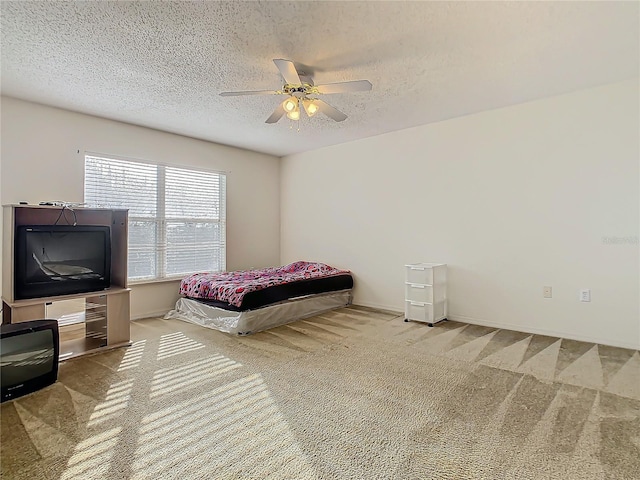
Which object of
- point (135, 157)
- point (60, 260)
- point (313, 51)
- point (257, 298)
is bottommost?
point (257, 298)

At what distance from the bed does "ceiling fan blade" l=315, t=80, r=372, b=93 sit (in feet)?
7.20

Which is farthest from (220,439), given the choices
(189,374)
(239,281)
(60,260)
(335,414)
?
(239,281)

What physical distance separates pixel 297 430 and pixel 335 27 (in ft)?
8.28

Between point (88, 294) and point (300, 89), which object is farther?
point (88, 294)

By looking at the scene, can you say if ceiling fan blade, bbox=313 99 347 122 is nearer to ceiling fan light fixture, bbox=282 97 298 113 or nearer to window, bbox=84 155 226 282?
ceiling fan light fixture, bbox=282 97 298 113

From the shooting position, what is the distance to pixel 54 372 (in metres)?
2.47

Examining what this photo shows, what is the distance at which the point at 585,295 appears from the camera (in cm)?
337

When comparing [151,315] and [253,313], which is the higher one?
[253,313]

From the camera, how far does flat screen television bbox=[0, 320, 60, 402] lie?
87.0 inches

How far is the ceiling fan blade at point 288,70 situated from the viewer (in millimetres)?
2271

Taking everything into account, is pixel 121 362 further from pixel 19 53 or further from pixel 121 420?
pixel 19 53

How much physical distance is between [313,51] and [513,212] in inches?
109

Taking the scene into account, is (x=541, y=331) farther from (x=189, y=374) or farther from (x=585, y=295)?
(x=189, y=374)

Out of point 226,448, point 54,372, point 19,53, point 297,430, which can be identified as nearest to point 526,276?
point 297,430
